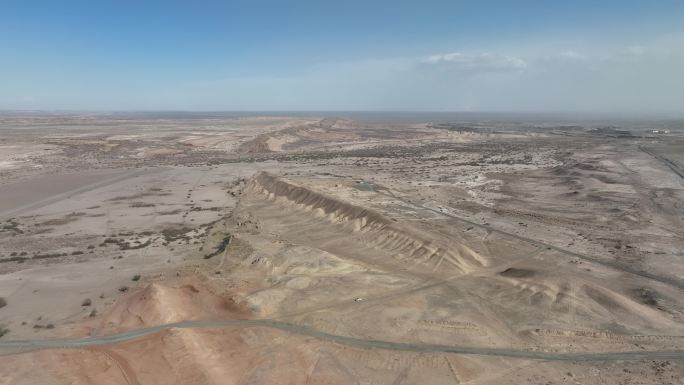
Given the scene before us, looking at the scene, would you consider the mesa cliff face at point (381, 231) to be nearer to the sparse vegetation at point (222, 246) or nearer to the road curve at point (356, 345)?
the sparse vegetation at point (222, 246)

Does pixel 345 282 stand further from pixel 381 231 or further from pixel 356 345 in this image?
pixel 381 231

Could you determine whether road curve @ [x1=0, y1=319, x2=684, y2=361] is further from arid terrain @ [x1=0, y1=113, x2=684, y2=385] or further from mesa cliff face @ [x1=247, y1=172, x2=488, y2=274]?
mesa cliff face @ [x1=247, y1=172, x2=488, y2=274]

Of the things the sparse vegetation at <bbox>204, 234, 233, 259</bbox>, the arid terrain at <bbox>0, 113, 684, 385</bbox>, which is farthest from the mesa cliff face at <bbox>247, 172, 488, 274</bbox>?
the sparse vegetation at <bbox>204, 234, 233, 259</bbox>

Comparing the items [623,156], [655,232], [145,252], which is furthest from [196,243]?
[623,156]

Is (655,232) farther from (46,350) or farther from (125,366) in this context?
(46,350)

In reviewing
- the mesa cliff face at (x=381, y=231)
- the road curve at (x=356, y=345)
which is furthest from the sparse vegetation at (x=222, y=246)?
the road curve at (x=356, y=345)

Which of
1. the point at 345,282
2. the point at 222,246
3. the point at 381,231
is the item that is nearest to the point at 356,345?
the point at 345,282
